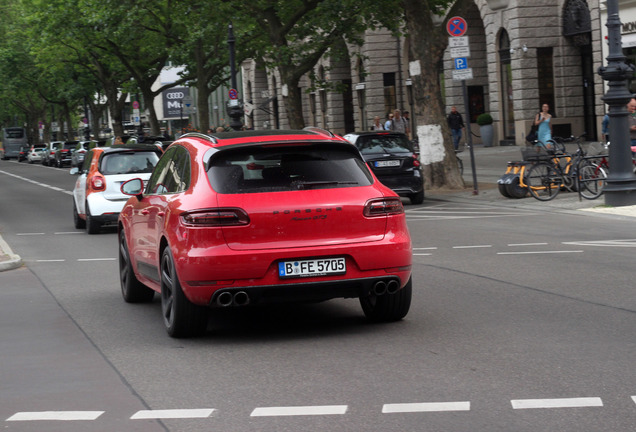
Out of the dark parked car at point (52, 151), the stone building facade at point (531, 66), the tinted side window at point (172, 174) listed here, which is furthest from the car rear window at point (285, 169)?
the dark parked car at point (52, 151)

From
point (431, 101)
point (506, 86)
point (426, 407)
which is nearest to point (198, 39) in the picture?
point (506, 86)

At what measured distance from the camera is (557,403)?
595 centimetres

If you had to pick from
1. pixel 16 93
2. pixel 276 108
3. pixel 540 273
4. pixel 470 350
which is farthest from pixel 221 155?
pixel 16 93

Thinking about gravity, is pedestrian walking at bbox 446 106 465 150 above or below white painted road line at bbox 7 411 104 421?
above

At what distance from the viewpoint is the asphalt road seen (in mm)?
5906

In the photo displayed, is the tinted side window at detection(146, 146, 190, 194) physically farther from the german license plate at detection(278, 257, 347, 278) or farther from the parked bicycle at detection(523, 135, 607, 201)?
the parked bicycle at detection(523, 135, 607, 201)

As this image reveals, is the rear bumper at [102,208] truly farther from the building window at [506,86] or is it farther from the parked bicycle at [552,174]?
the building window at [506,86]

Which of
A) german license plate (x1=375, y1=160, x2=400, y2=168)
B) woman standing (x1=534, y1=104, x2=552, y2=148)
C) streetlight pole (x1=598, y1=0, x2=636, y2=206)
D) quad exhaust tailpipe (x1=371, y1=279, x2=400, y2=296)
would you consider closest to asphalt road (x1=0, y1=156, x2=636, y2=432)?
quad exhaust tailpipe (x1=371, y1=279, x2=400, y2=296)

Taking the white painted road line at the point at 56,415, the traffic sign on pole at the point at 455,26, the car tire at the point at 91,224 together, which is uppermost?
Result: the traffic sign on pole at the point at 455,26

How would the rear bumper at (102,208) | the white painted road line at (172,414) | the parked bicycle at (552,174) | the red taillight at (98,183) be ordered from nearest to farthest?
the white painted road line at (172,414) < the rear bumper at (102,208) < the red taillight at (98,183) < the parked bicycle at (552,174)

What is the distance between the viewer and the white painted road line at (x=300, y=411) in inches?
234

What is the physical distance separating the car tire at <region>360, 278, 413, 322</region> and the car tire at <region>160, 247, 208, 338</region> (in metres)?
1.28

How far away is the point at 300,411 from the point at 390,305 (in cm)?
286

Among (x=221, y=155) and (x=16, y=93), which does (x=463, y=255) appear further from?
(x=16, y=93)
